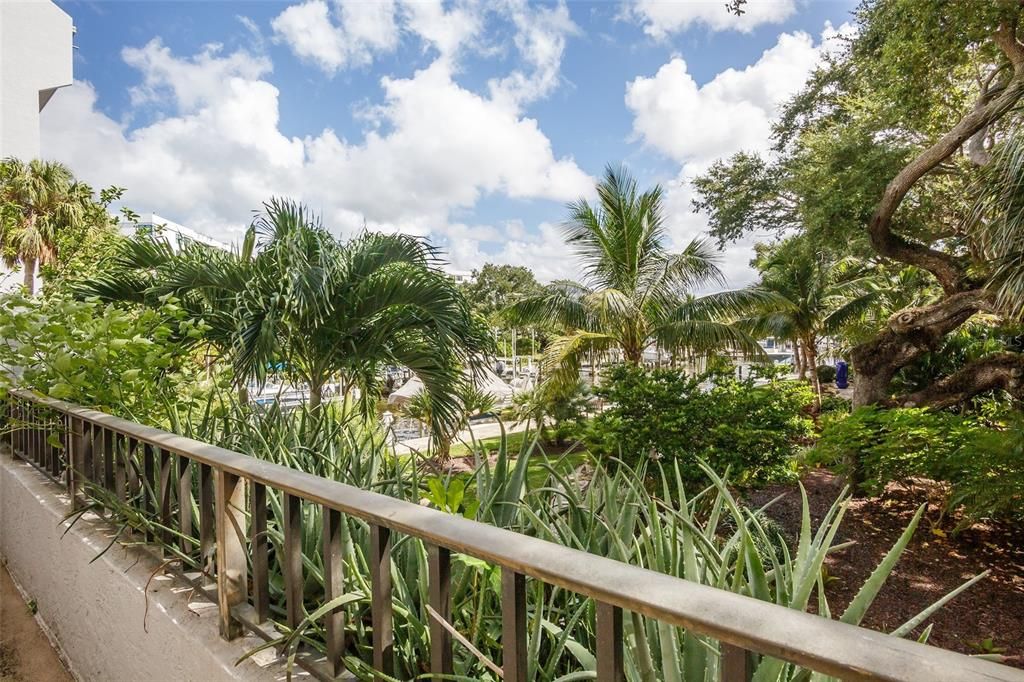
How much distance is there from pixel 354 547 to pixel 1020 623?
18.8 feet

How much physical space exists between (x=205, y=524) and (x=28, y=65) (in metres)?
18.2

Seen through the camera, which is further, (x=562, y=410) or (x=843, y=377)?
(x=843, y=377)

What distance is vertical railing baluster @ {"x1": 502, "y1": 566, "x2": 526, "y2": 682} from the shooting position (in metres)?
0.96

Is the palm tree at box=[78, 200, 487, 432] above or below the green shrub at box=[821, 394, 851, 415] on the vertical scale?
above

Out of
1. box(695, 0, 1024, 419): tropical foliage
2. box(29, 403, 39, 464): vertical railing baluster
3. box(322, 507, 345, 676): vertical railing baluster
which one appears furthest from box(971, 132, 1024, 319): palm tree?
box(29, 403, 39, 464): vertical railing baluster

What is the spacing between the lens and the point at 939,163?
6.61 m

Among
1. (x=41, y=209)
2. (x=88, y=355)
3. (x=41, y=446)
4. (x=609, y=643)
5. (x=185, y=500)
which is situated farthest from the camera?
(x=41, y=209)

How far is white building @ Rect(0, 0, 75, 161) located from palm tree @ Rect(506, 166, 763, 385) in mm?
12866

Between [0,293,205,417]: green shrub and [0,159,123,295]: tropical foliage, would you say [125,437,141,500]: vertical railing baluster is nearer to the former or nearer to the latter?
[0,293,205,417]: green shrub

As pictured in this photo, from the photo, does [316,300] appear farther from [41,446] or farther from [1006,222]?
[1006,222]

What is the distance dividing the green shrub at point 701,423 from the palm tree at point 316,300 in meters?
2.87

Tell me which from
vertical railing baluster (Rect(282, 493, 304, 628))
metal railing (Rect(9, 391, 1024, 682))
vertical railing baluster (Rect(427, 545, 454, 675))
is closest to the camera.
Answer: metal railing (Rect(9, 391, 1024, 682))

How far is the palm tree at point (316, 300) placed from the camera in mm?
4250

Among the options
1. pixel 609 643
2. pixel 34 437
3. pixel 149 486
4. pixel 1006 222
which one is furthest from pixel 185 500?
pixel 1006 222
